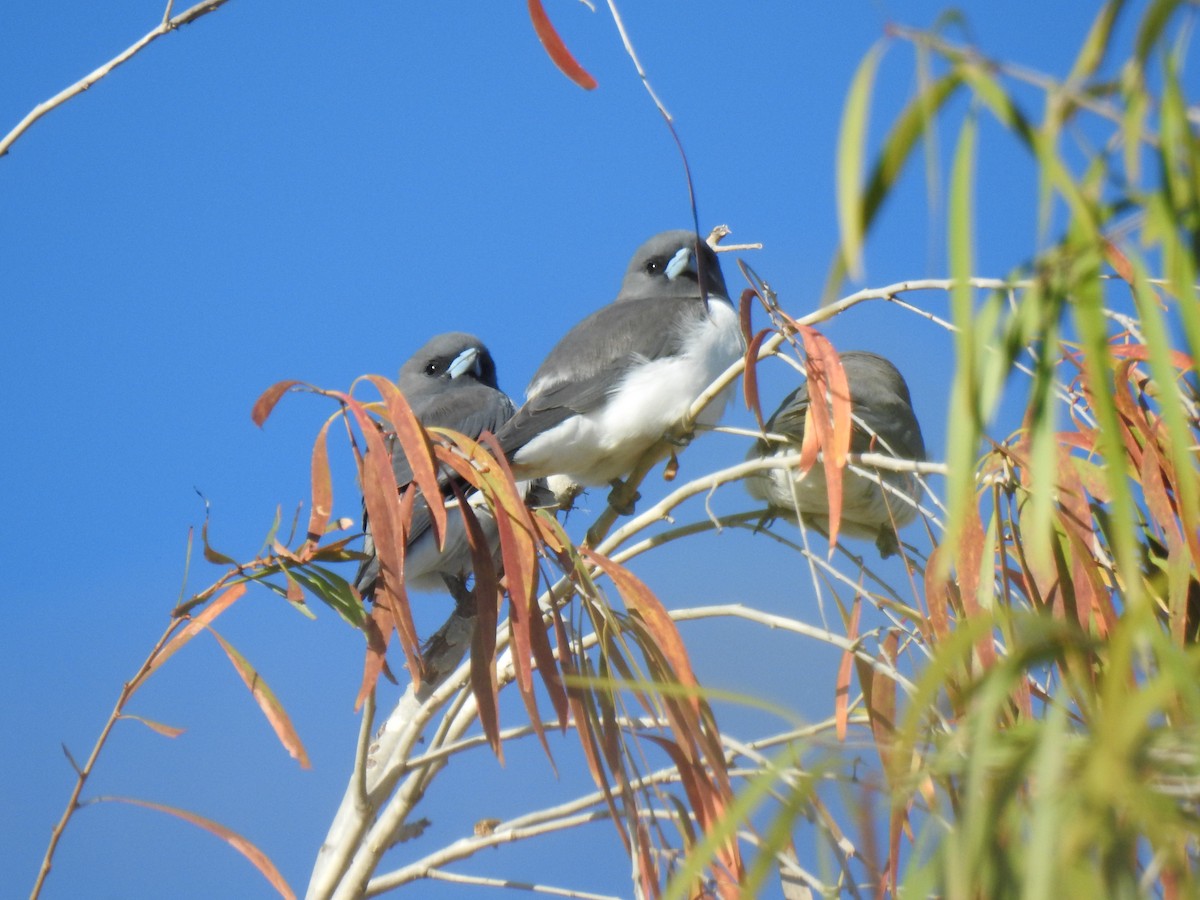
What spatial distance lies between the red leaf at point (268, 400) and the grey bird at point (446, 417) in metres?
1.19

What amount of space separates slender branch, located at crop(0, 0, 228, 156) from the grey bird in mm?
1202

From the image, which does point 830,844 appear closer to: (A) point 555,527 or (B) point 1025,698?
(B) point 1025,698

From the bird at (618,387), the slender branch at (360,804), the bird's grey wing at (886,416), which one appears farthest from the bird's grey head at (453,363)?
the slender branch at (360,804)

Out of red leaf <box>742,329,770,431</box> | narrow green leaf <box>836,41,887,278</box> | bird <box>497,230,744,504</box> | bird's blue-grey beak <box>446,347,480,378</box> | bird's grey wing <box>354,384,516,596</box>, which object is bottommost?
narrow green leaf <box>836,41,887,278</box>

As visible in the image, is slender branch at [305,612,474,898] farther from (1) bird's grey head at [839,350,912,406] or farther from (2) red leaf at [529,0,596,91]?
(1) bird's grey head at [839,350,912,406]

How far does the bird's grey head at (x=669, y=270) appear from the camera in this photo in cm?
339

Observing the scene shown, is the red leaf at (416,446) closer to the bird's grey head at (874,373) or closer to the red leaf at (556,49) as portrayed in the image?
the red leaf at (556,49)

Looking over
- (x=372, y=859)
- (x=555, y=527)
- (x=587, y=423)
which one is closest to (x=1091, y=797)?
(x=555, y=527)

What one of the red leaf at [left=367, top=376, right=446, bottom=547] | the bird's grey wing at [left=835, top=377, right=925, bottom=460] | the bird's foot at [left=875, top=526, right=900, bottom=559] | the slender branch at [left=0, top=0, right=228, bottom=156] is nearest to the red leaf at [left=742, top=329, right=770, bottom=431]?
the red leaf at [left=367, top=376, right=446, bottom=547]

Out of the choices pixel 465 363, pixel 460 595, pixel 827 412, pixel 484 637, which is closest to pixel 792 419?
pixel 460 595

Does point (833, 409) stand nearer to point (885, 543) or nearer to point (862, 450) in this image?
A: point (862, 450)

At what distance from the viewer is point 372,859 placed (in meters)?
1.70

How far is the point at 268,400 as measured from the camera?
1340mm

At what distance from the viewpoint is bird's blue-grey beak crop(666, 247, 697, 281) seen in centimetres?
339
